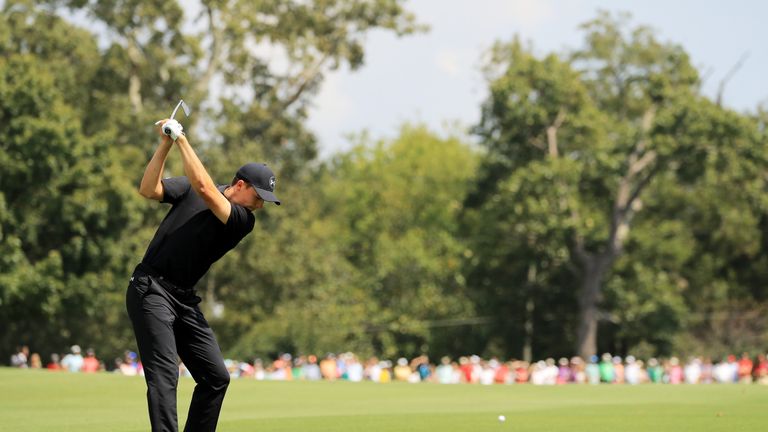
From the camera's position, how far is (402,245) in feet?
259

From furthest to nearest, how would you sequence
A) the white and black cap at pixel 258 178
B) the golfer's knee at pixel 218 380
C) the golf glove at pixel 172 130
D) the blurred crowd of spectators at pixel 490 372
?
the blurred crowd of spectators at pixel 490 372 → the golfer's knee at pixel 218 380 → the white and black cap at pixel 258 178 → the golf glove at pixel 172 130

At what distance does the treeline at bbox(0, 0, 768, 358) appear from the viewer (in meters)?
45.9

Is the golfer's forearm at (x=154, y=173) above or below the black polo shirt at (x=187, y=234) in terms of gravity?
above

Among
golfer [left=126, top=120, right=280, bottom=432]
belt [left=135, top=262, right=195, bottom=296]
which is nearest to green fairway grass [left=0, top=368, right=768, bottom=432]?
golfer [left=126, top=120, right=280, bottom=432]

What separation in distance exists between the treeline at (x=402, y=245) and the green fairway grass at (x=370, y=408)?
738 inches

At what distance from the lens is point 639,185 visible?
198 feet

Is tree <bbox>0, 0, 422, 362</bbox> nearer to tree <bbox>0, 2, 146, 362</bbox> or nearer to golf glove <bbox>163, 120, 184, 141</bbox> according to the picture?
tree <bbox>0, 2, 146, 362</bbox>

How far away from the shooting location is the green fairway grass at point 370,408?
14.0 metres

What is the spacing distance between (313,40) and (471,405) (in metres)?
39.3

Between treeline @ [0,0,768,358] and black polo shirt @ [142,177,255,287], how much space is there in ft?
116

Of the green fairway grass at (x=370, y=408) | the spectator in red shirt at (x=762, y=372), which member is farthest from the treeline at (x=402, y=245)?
the green fairway grass at (x=370, y=408)

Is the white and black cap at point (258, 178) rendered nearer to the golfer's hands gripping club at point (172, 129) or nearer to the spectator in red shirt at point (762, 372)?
the golfer's hands gripping club at point (172, 129)

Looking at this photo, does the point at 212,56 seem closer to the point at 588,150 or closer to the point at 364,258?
the point at 588,150

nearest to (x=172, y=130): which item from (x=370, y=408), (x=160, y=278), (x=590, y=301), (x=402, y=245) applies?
(x=160, y=278)
